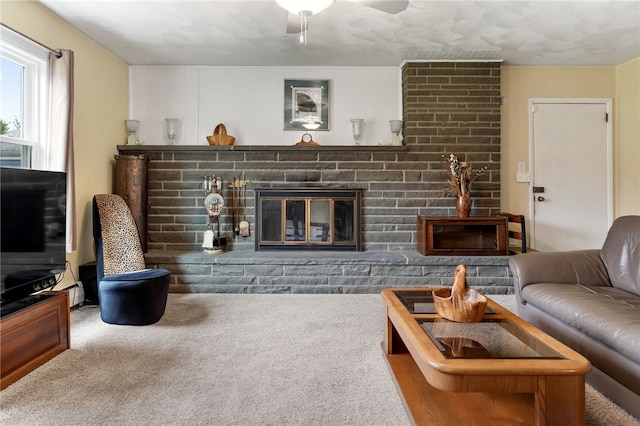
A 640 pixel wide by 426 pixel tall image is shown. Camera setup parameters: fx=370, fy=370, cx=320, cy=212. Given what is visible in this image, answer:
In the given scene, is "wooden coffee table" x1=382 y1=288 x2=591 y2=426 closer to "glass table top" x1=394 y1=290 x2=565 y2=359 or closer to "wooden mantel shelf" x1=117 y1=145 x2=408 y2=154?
"glass table top" x1=394 y1=290 x2=565 y2=359

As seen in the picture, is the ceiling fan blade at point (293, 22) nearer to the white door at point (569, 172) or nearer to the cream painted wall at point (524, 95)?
the cream painted wall at point (524, 95)

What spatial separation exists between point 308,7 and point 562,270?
2296mm

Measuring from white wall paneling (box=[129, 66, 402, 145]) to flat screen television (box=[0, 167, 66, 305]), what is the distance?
201 centimetres

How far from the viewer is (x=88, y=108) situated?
Result: 3.48 m

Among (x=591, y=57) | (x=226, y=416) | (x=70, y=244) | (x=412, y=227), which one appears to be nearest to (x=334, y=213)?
(x=412, y=227)

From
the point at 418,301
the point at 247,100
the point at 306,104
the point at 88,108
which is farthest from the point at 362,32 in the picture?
the point at 88,108

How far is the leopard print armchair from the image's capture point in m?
2.72

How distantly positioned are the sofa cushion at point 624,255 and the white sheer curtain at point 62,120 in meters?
3.88

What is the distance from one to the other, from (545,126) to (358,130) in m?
2.19

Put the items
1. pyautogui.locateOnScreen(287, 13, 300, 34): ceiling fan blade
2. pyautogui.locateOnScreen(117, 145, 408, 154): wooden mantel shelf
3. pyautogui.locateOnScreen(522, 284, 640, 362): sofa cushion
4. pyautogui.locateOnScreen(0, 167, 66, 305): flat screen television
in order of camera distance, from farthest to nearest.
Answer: pyautogui.locateOnScreen(117, 145, 408, 154): wooden mantel shelf → pyautogui.locateOnScreen(287, 13, 300, 34): ceiling fan blade → pyautogui.locateOnScreen(0, 167, 66, 305): flat screen television → pyautogui.locateOnScreen(522, 284, 640, 362): sofa cushion

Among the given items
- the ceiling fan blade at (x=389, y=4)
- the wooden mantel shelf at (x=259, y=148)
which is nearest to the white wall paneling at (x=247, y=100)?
the wooden mantel shelf at (x=259, y=148)

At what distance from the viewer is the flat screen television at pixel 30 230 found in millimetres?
2029

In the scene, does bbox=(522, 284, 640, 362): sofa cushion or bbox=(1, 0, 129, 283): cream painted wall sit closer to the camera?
bbox=(522, 284, 640, 362): sofa cushion

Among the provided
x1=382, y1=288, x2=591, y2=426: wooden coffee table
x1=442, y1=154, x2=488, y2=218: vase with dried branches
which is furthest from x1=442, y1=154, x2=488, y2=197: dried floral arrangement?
x1=382, y1=288, x2=591, y2=426: wooden coffee table
